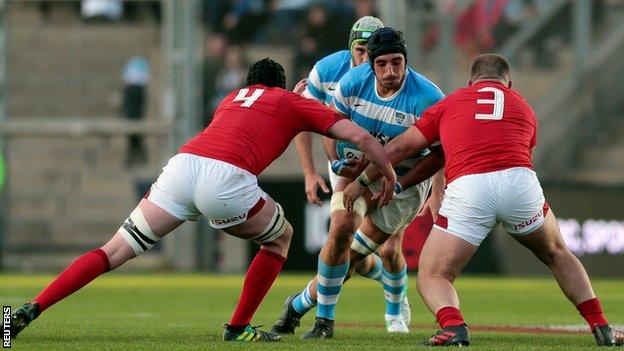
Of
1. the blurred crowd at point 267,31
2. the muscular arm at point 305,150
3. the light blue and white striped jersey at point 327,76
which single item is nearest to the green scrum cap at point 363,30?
the light blue and white striped jersey at point 327,76

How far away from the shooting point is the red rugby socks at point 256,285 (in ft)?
31.8

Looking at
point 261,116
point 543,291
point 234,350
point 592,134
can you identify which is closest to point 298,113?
point 261,116

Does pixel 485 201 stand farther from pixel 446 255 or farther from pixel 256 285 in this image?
pixel 256 285

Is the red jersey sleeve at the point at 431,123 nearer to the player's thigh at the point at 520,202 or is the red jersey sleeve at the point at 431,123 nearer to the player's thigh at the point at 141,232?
the player's thigh at the point at 520,202

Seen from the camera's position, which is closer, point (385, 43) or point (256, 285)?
point (256, 285)

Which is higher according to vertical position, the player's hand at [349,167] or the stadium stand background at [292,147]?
the player's hand at [349,167]

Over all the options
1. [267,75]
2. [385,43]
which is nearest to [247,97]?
[267,75]

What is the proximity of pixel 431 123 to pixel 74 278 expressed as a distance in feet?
8.37

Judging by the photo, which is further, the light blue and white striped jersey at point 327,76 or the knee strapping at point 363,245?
the light blue and white striped jersey at point 327,76

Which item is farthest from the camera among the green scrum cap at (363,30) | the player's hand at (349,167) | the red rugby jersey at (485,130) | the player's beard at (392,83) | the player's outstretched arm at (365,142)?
A: the green scrum cap at (363,30)

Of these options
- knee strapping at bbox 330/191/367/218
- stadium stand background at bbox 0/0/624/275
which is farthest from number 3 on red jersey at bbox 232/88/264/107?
stadium stand background at bbox 0/0/624/275

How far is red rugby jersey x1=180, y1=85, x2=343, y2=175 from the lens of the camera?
9.55 metres

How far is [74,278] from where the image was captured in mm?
9352

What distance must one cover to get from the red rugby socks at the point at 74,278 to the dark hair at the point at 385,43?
91.0 inches
